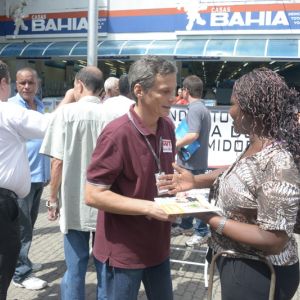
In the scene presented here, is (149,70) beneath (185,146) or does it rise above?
above

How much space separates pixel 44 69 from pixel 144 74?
21.2m

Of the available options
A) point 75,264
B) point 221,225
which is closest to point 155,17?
point 75,264

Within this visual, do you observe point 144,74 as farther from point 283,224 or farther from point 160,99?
point 283,224

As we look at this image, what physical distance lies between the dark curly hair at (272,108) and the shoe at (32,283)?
3.07 m

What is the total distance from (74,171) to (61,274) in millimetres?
1667

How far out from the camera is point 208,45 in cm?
1577

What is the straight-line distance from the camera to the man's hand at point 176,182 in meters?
2.20

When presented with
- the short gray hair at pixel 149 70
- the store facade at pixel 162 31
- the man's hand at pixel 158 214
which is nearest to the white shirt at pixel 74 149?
the short gray hair at pixel 149 70

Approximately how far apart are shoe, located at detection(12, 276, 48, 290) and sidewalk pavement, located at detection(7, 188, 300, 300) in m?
0.04

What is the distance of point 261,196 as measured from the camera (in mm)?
1787

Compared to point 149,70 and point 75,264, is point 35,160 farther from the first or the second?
point 149,70

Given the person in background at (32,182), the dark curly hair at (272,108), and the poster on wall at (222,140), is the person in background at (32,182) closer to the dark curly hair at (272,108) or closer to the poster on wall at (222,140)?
the dark curly hair at (272,108)

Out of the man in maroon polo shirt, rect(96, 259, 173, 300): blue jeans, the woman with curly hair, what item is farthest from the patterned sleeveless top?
rect(96, 259, 173, 300): blue jeans

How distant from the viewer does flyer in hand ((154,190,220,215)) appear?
183 cm
